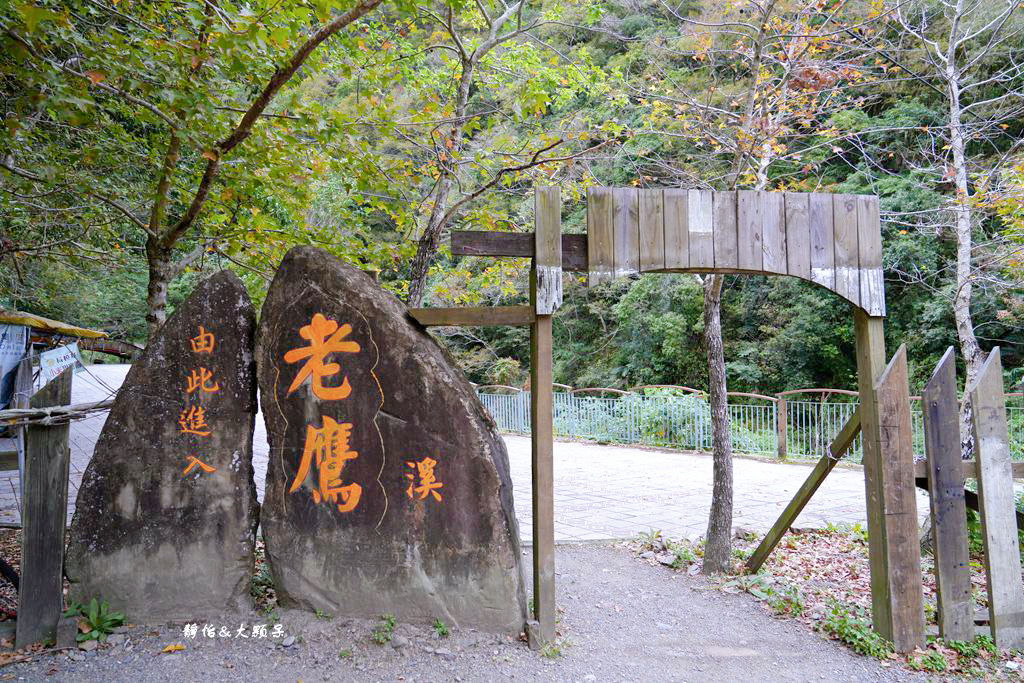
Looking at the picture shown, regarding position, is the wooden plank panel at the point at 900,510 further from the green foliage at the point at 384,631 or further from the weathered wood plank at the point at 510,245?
the green foliage at the point at 384,631

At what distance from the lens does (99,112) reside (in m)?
5.61

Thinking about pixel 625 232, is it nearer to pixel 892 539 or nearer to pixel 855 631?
pixel 892 539

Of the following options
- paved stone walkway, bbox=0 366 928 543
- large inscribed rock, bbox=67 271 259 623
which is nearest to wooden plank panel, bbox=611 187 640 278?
large inscribed rock, bbox=67 271 259 623

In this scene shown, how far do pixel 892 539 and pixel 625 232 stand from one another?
2.30 metres

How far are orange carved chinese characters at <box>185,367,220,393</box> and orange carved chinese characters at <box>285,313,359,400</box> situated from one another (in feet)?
1.68

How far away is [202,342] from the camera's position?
154 inches

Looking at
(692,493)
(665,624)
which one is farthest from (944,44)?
(665,624)

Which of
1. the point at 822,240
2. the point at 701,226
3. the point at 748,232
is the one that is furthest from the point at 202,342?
the point at 822,240

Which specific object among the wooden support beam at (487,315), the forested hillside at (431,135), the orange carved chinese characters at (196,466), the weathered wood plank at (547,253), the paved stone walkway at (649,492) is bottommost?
the paved stone walkway at (649,492)

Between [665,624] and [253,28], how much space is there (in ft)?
14.4

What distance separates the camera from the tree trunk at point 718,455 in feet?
16.2

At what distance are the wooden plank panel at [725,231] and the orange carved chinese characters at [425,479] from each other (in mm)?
2061

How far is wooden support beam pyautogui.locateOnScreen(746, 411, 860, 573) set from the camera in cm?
400

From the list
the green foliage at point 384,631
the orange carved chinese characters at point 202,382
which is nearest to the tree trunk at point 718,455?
the green foliage at point 384,631
